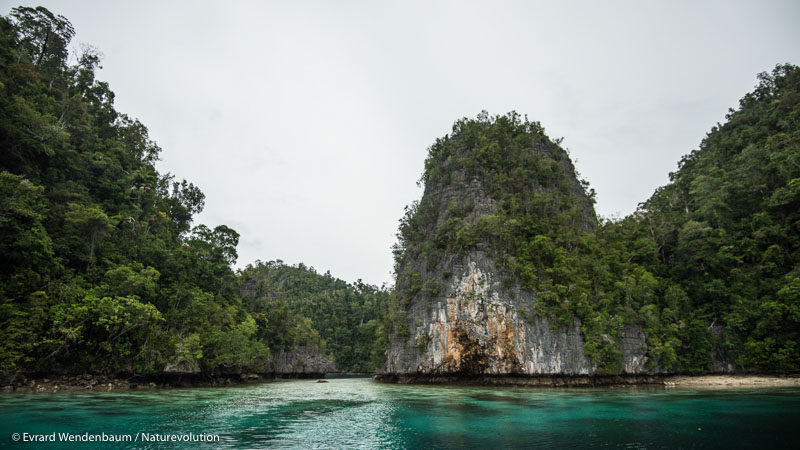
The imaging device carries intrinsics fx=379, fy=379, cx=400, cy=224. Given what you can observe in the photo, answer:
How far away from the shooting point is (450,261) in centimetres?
3147

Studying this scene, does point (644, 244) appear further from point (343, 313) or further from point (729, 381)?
point (343, 313)

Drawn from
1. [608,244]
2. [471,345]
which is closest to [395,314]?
[471,345]

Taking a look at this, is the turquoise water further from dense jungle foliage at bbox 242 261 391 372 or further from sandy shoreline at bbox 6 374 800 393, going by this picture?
dense jungle foliage at bbox 242 261 391 372

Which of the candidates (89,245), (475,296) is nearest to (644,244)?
(475,296)

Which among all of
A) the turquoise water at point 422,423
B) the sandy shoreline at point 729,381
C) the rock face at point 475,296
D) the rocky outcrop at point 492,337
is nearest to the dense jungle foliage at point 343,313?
the rock face at point 475,296

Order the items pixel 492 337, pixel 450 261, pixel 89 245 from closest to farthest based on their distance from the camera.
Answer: pixel 89 245 < pixel 492 337 < pixel 450 261

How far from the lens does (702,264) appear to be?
109ft

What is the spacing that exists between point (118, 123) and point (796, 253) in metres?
55.7

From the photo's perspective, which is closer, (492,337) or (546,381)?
(546,381)

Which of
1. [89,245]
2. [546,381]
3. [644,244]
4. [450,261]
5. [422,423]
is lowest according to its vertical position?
[546,381]

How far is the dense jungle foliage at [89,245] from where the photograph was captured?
17.4m

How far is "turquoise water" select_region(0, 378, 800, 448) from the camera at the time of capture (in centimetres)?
820

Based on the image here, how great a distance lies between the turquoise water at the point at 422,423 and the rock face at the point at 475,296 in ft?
39.0

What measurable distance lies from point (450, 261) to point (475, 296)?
3.99 meters
